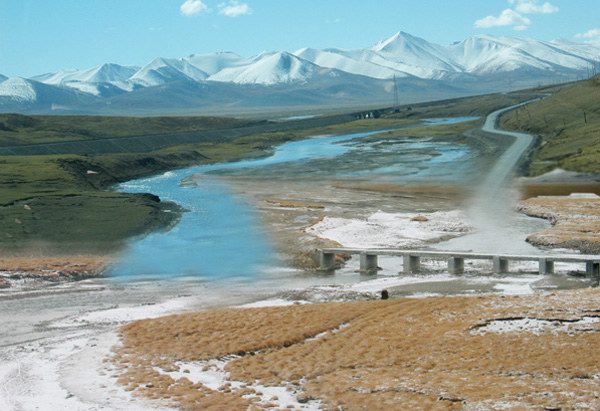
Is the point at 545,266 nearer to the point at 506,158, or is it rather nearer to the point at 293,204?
the point at 293,204

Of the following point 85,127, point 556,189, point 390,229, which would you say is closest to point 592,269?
point 390,229

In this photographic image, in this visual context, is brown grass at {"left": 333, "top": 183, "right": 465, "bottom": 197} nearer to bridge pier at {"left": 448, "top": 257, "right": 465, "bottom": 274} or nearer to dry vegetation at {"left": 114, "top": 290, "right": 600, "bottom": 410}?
bridge pier at {"left": 448, "top": 257, "right": 465, "bottom": 274}

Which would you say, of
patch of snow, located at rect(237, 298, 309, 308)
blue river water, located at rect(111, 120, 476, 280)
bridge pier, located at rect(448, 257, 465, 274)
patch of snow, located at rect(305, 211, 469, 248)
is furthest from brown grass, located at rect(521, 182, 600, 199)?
patch of snow, located at rect(237, 298, 309, 308)

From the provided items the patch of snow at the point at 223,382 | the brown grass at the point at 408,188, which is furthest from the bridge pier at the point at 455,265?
the brown grass at the point at 408,188

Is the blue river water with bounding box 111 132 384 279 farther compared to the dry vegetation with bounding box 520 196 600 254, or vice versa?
the dry vegetation with bounding box 520 196 600 254

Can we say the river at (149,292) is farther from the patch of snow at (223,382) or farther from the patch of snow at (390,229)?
the patch of snow at (390,229)

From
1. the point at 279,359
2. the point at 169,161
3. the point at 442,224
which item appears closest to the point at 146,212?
the point at 442,224
